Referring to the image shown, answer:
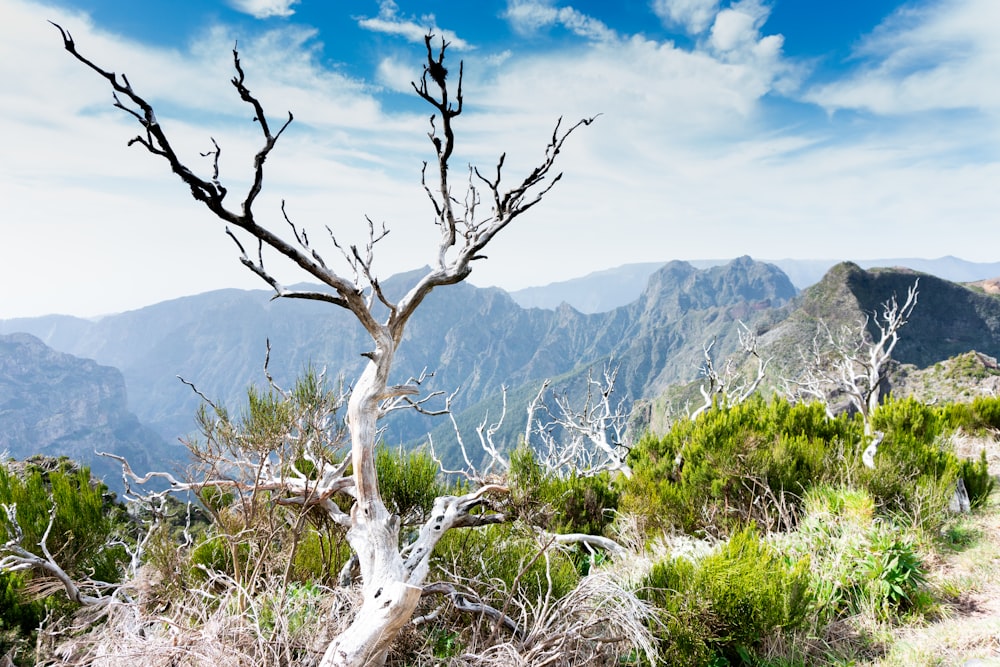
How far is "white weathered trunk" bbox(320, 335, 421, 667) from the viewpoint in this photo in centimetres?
272

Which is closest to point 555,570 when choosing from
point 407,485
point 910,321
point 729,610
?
point 729,610

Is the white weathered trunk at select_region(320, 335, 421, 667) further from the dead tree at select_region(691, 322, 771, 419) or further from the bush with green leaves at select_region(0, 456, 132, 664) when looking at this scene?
the dead tree at select_region(691, 322, 771, 419)


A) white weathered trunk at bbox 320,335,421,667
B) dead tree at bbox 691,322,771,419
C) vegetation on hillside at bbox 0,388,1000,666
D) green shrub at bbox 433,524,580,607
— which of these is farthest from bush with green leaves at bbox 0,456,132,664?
dead tree at bbox 691,322,771,419

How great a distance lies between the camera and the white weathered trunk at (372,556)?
8.91 feet

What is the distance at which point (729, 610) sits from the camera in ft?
11.4

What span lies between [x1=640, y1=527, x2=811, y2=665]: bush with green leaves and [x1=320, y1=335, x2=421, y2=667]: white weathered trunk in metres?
1.82

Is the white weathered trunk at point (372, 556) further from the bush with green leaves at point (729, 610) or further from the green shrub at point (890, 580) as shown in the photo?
the green shrub at point (890, 580)

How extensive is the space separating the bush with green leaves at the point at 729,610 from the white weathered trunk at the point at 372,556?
71.5 inches

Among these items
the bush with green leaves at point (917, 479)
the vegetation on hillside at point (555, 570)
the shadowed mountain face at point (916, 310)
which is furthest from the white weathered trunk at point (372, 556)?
the shadowed mountain face at point (916, 310)

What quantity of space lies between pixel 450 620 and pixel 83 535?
3611 millimetres

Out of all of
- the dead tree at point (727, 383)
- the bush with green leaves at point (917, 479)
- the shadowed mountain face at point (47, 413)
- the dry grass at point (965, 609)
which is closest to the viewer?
the dry grass at point (965, 609)

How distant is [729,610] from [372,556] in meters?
2.44

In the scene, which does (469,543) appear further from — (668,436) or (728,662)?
(668,436)

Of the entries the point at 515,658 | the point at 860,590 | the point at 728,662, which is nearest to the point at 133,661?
the point at 515,658
